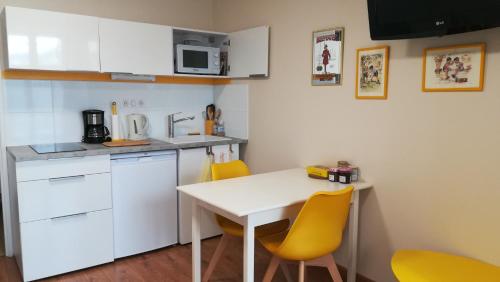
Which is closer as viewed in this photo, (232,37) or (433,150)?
(433,150)

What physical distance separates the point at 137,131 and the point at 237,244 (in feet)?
Answer: 4.21

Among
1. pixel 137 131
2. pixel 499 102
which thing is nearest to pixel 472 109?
pixel 499 102

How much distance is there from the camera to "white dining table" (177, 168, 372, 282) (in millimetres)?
1956

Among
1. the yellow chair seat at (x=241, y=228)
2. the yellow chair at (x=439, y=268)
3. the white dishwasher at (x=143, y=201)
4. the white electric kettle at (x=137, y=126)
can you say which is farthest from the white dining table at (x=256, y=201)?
the white electric kettle at (x=137, y=126)

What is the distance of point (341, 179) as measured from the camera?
8.09 feet

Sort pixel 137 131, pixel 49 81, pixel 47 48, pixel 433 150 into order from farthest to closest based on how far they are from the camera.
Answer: pixel 137 131 < pixel 49 81 < pixel 47 48 < pixel 433 150

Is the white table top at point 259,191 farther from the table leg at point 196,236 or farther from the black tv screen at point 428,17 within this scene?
the black tv screen at point 428,17

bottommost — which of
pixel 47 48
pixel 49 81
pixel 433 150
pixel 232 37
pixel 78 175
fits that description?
pixel 78 175

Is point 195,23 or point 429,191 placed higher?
point 195,23

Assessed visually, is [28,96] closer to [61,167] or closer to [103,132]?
[103,132]

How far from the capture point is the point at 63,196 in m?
2.69

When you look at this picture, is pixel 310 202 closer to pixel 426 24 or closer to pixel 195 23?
pixel 426 24

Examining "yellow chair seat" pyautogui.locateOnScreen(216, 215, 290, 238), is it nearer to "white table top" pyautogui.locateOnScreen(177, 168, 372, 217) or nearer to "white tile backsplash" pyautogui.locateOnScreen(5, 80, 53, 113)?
"white table top" pyautogui.locateOnScreen(177, 168, 372, 217)

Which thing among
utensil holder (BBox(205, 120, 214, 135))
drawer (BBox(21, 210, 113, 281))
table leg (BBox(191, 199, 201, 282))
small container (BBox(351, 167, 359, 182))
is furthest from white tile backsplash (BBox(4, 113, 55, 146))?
small container (BBox(351, 167, 359, 182))
